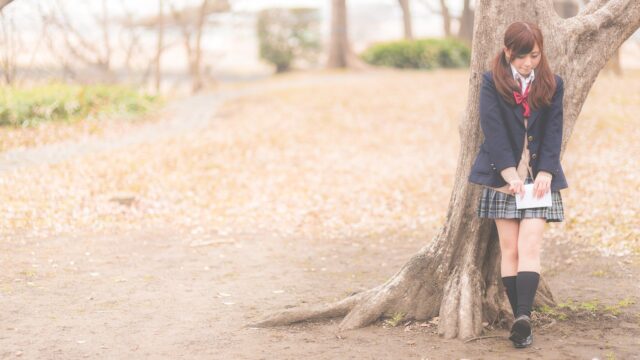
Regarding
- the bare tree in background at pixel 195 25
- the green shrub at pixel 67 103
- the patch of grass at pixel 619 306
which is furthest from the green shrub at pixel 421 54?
the patch of grass at pixel 619 306

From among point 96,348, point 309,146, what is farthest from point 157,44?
point 96,348

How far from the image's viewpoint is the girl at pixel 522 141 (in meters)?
4.34

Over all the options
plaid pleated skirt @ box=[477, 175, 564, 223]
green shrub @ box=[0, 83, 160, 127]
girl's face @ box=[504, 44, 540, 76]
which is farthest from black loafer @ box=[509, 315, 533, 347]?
green shrub @ box=[0, 83, 160, 127]

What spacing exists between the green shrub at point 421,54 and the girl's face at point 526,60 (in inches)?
800

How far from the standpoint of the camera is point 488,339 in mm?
4824

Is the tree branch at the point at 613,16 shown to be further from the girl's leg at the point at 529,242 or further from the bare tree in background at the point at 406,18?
the bare tree in background at the point at 406,18

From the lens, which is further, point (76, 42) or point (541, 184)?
point (76, 42)

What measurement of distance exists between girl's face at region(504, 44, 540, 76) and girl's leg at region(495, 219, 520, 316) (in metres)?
0.89

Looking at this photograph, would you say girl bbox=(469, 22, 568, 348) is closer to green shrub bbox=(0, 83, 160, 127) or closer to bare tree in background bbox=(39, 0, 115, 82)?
green shrub bbox=(0, 83, 160, 127)

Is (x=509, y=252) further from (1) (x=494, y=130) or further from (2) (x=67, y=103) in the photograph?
(2) (x=67, y=103)

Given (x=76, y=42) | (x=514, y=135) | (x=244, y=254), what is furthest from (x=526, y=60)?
(x=76, y=42)

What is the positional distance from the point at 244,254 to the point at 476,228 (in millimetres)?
3385

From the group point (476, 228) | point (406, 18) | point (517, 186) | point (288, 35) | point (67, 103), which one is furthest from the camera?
point (406, 18)

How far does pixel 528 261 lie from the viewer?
14.6 ft
